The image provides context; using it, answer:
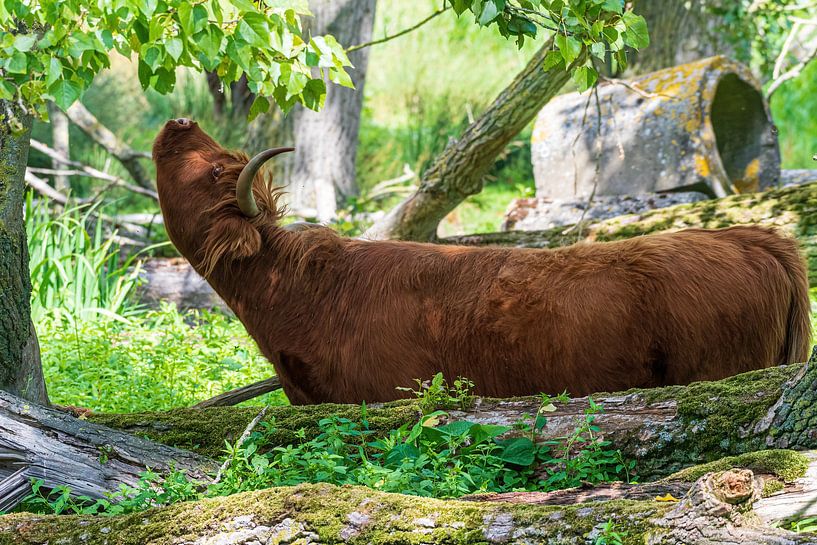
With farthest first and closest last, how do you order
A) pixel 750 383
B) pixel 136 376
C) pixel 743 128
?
pixel 743 128 < pixel 136 376 < pixel 750 383

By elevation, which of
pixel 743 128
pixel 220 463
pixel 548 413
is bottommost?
pixel 220 463

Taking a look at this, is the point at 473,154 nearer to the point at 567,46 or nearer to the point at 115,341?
the point at 115,341

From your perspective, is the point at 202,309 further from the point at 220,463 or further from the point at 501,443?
the point at 501,443

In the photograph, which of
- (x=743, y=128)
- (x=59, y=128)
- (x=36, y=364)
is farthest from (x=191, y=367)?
(x=743, y=128)

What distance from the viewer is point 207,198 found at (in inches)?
192

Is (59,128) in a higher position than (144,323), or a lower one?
higher

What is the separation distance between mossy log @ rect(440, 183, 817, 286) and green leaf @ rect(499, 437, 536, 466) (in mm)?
3570

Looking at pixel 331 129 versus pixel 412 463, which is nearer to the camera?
pixel 412 463

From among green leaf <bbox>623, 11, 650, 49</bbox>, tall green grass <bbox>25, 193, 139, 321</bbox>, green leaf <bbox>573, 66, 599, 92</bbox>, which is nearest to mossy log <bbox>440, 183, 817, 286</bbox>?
tall green grass <bbox>25, 193, 139, 321</bbox>

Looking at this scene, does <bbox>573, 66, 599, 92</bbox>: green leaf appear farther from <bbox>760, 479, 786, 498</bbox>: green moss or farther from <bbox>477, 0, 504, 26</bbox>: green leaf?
<bbox>760, 479, 786, 498</bbox>: green moss

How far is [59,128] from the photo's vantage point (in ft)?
35.4

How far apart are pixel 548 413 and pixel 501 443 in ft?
0.79

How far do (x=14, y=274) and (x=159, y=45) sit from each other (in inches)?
Result: 55.7

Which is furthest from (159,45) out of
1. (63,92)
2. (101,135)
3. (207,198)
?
(101,135)
